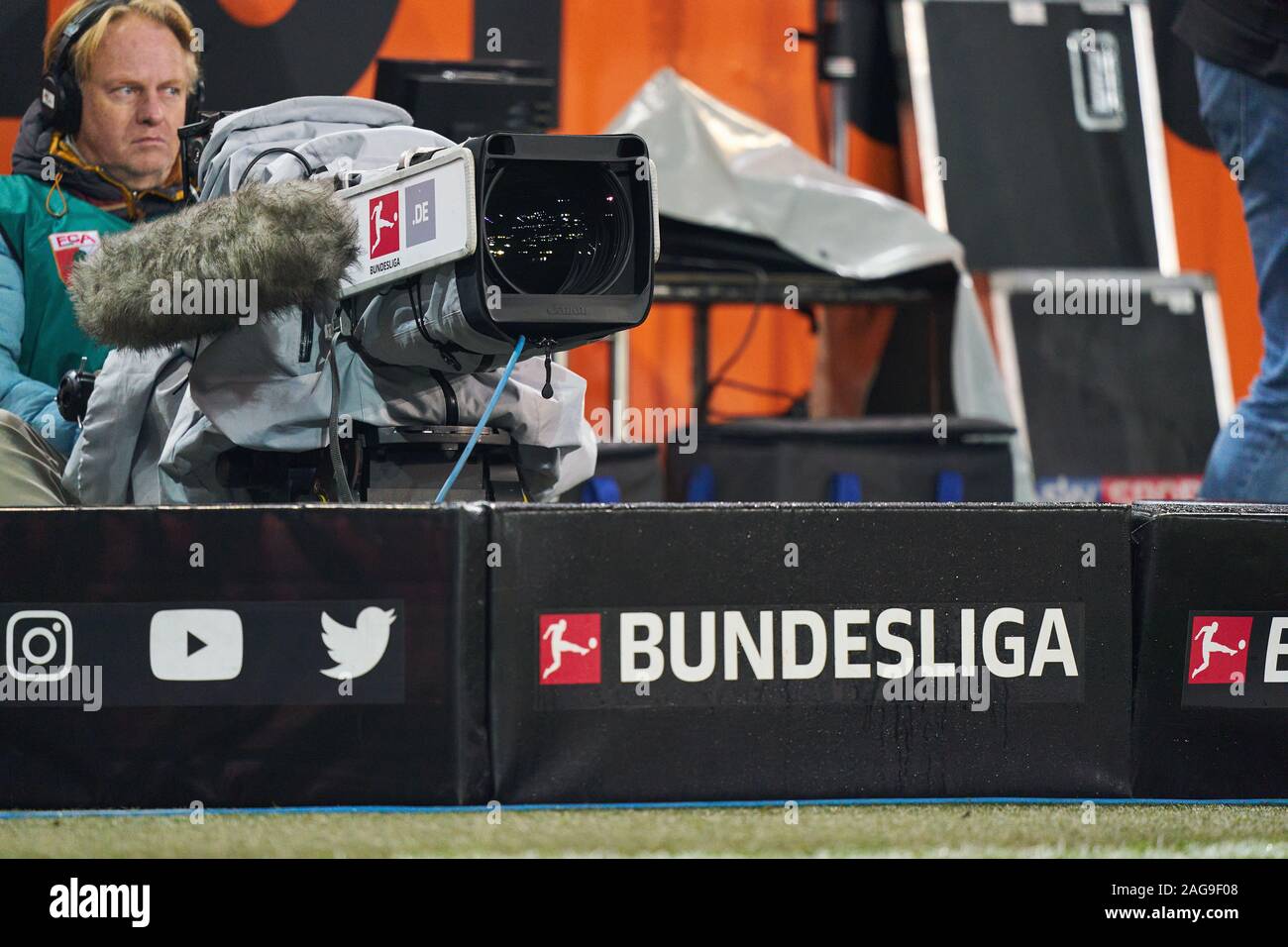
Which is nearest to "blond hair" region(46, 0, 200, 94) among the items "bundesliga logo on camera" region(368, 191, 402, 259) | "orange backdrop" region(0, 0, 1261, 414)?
"bundesliga logo on camera" region(368, 191, 402, 259)

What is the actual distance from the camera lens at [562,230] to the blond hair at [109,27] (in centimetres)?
97

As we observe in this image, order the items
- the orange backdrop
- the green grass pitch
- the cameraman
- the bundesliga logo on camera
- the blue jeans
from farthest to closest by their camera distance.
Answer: the orange backdrop → the blue jeans → the cameraman → the bundesliga logo on camera → the green grass pitch

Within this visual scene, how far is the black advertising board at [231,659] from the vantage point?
1.18 metres

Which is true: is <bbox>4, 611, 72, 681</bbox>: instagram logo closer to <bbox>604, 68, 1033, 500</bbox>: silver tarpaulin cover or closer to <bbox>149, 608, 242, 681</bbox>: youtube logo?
<bbox>149, 608, 242, 681</bbox>: youtube logo

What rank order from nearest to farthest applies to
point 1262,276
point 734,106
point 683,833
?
1. point 683,833
2. point 1262,276
3. point 734,106

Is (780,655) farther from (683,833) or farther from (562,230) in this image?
(562,230)

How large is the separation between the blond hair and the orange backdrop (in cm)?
123

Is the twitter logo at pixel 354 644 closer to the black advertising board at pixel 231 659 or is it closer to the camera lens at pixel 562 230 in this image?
the black advertising board at pixel 231 659

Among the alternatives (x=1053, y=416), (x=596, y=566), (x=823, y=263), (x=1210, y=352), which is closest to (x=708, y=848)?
(x=596, y=566)

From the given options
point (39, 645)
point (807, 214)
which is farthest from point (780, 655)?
point (807, 214)

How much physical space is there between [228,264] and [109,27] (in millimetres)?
885

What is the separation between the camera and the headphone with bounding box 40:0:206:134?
6.33 ft

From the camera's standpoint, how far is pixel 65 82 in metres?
1.93

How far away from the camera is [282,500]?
4.71 ft
